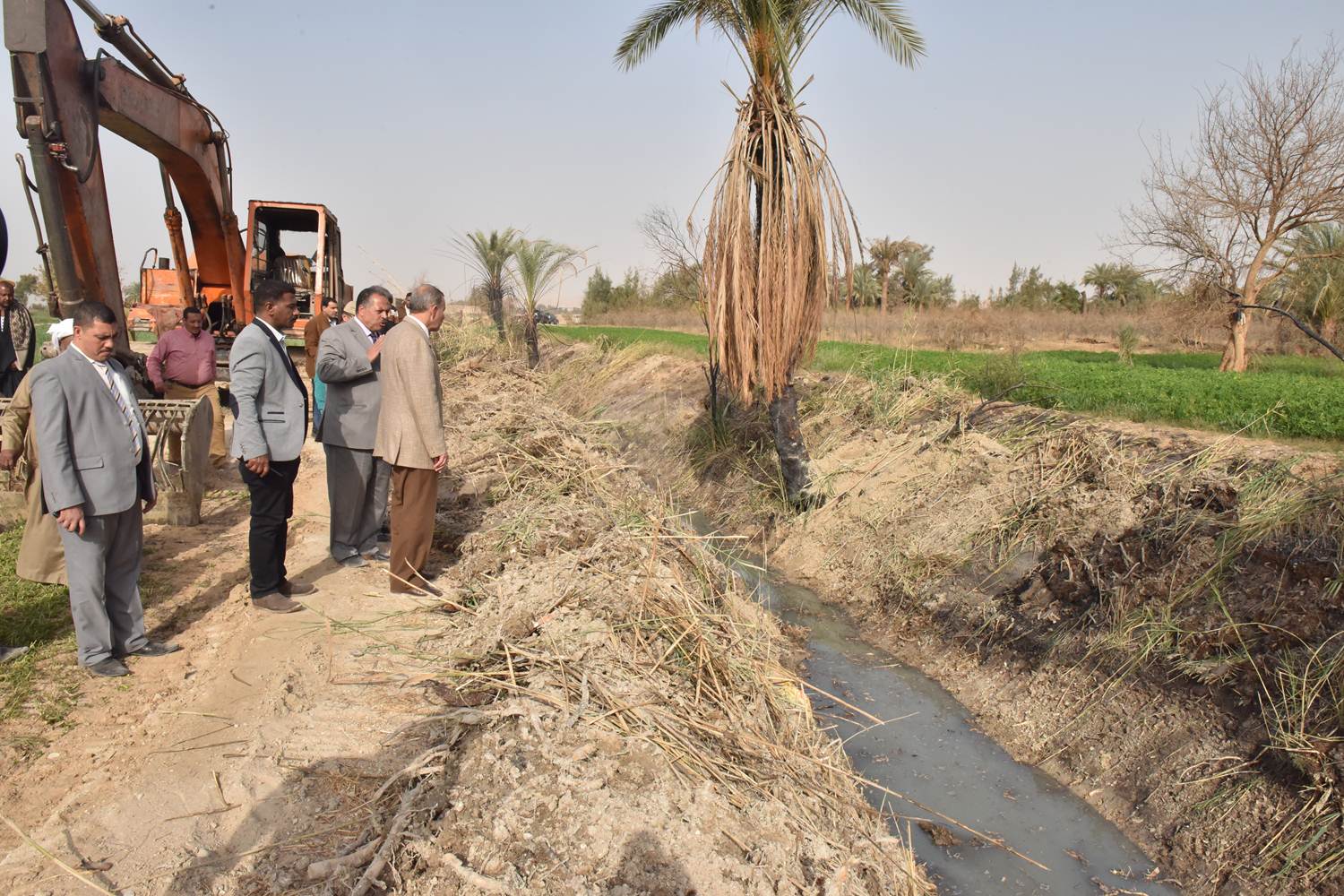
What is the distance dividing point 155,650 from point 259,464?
102cm

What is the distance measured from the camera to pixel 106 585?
3.84 metres

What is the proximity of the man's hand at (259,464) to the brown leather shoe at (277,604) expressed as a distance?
69 cm

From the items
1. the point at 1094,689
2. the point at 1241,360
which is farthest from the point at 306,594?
the point at 1241,360

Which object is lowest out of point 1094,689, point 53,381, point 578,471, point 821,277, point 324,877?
point 1094,689

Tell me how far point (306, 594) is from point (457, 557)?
1.02 meters

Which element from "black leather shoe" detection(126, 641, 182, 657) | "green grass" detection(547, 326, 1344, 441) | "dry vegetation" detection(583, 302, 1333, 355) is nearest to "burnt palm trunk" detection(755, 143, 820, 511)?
"green grass" detection(547, 326, 1344, 441)

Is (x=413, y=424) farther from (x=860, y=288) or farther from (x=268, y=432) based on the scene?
(x=860, y=288)

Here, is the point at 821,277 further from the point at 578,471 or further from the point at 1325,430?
the point at 1325,430

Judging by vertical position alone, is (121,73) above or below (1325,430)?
above

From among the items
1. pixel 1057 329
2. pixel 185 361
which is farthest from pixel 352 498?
pixel 1057 329

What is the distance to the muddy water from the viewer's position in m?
3.29

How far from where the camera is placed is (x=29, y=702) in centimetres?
337

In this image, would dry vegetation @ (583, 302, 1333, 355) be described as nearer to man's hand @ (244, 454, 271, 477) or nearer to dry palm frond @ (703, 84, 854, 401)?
dry palm frond @ (703, 84, 854, 401)

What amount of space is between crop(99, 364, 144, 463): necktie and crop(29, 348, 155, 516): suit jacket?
0.07ft
